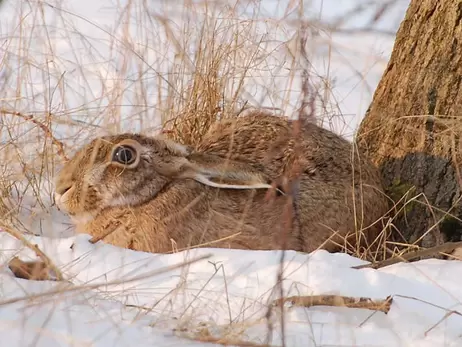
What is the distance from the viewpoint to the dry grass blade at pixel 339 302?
3.19 m

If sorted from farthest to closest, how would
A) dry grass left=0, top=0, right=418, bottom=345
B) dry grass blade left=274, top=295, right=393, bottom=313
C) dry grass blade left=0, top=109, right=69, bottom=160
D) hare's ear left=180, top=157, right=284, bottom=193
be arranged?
1. dry grass left=0, top=0, right=418, bottom=345
2. dry grass blade left=0, top=109, right=69, bottom=160
3. hare's ear left=180, top=157, right=284, bottom=193
4. dry grass blade left=274, top=295, right=393, bottom=313

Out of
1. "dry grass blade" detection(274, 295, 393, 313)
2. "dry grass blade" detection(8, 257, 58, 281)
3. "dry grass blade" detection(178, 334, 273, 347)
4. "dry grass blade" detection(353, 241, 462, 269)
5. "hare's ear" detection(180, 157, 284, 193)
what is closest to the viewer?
"dry grass blade" detection(178, 334, 273, 347)

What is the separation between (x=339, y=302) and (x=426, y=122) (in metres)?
1.84

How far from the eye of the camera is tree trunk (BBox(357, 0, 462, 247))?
464 cm

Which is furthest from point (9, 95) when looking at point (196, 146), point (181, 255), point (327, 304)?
point (327, 304)

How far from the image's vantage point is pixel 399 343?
302 cm

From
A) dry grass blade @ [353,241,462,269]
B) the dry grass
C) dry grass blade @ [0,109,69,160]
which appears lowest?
dry grass blade @ [353,241,462,269]

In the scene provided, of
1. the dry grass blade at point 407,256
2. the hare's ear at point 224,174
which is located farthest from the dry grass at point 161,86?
the dry grass blade at point 407,256

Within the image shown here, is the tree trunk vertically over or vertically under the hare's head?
over

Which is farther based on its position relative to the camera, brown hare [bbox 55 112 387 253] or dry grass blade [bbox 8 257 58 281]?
brown hare [bbox 55 112 387 253]

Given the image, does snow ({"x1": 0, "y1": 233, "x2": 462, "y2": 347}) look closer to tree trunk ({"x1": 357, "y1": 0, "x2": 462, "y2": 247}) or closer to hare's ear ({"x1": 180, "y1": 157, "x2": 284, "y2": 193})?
hare's ear ({"x1": 180, "y1": 157, "x2": 284, "y2": 193})

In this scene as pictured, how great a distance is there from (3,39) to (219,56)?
1.22 meters

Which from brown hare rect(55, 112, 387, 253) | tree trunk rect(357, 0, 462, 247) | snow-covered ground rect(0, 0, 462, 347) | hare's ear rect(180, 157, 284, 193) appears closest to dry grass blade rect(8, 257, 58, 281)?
snow-covered ground rect(0, 0, 462, 347)

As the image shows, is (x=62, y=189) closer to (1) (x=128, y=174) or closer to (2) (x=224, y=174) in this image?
(1) (x=128, y=174)
